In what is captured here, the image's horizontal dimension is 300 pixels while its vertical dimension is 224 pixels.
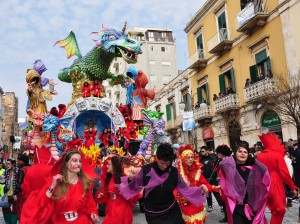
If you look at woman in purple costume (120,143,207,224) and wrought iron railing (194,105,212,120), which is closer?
woman in purple costume (120,143,207,224)

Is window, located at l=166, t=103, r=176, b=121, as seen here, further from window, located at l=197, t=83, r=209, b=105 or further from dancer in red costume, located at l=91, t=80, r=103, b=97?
dancer in red costume, located at l=91, t=80, r=103, b=97

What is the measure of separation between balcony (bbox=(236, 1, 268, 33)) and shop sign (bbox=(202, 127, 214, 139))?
7.09 m

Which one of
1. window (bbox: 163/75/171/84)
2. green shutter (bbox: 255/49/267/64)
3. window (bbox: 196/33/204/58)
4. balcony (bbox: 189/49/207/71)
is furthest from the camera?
window (bbox: 163/75/171/84)

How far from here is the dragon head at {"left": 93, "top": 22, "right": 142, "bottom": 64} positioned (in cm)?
1097

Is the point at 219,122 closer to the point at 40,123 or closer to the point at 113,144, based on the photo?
the point at 113,144

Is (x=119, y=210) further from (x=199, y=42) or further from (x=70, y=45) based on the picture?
(x=199, y=42)

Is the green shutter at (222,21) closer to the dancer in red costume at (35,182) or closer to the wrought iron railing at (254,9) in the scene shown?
the wrought iron railing at (254,9)

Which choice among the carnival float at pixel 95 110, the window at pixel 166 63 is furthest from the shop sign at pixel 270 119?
the window at pixel 166 63

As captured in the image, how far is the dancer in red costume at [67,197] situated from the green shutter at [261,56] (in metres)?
15.7

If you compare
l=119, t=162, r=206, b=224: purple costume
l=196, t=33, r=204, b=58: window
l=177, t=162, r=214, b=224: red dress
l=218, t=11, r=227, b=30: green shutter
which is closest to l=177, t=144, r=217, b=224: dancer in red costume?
l=177, t=162, r=214, b=224: red dress

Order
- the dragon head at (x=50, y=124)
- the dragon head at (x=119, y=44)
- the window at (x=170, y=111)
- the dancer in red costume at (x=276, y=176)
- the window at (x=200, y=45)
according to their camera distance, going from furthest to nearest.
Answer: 1. the window at (x=170, y=111)
2. the window at (x=200, y=45)
3. the dragon head at (x=119, y=44)
4. the dragon head at (x=50, y=124)
5. the dancer in red costume at (x=276, y=176)

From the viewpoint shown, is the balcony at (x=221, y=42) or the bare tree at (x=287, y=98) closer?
the bare tree at (x=287, y=98)

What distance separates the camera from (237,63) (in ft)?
66.4

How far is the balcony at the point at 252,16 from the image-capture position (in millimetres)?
17531
